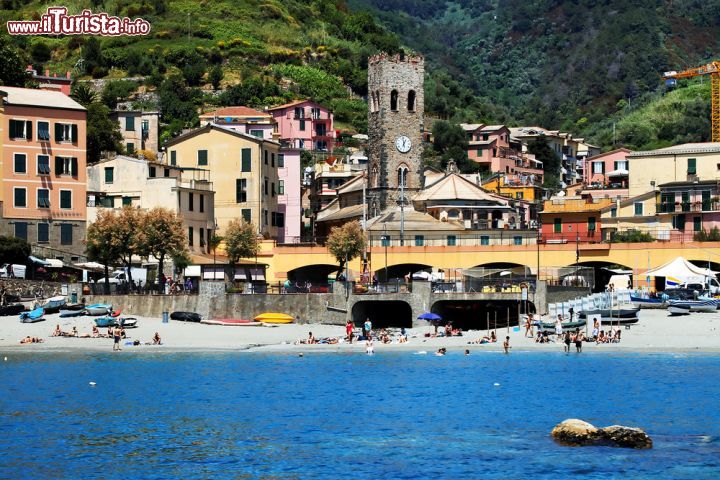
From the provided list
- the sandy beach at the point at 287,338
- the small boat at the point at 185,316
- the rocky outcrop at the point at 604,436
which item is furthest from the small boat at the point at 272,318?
the rocky outcrop at the point at 604,436

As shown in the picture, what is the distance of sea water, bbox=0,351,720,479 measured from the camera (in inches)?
1842

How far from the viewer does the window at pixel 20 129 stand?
3807 inches

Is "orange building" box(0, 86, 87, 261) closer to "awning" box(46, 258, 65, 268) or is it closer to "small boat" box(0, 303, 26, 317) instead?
"awning" box(46, 258, 65, 268)

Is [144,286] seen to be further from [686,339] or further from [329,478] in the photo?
[329,478]

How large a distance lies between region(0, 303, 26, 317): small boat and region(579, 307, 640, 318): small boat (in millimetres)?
32711

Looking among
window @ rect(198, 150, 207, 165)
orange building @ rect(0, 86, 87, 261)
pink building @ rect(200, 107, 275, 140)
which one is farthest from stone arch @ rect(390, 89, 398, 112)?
orange building @ rect(0, 86, 87, 261)

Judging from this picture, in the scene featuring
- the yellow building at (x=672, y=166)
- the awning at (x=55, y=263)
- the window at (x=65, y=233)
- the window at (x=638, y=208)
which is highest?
the yellow building at (x=672, y=166)

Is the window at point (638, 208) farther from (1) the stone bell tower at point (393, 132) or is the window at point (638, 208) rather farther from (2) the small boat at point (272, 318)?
(2) the small boat at point (272, 318)

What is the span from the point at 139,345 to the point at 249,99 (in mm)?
92065

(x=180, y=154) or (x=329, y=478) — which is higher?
(x=180, y=154)

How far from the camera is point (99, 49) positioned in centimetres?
18450

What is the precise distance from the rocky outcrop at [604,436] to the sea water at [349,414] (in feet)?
1.34

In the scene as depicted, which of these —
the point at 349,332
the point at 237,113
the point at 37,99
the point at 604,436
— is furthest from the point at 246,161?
the point at 604,436

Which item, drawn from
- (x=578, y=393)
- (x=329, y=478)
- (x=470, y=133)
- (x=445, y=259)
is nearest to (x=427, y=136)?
(x=470, y=133)
